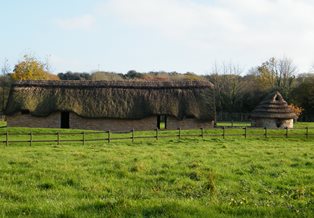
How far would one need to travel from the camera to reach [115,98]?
37.7m

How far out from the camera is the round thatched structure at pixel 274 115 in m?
37.1

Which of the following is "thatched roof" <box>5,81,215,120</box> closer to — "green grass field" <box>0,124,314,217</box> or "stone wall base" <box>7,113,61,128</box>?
"stone wall base" <box>7,113,61,128</box>

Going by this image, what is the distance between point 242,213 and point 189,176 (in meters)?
4.77

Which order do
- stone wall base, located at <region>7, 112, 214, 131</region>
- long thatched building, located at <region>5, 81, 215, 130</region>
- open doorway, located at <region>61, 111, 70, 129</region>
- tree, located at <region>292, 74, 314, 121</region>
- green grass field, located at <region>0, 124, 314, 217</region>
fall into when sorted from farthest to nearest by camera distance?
tree, located at <region>292, 74, 314, 121</region>
open doorway, located at <region>61, 111, 70, 129</region>
stone wall base, located at <region>7, 112, 214, 131</region>
long thatched building, located at <region>5, 81, 215, 130</region>
green grass field, located at <region>0, 124, 314, 217</region>

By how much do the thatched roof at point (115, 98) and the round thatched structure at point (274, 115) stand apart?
15.0 ft

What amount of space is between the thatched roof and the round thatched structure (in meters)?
4.57

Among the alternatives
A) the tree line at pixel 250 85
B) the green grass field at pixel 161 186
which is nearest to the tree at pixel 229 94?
the tree line at pixel 250 85

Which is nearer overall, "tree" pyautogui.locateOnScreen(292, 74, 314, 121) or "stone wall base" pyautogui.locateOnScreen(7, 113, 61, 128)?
"stone wall base" pyautogui.locateOnScreen(7, 113, 61, 128)

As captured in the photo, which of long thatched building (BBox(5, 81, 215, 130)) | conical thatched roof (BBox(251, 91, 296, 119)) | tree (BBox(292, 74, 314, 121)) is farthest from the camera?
tree (BBox(292, 74, 314, 121))

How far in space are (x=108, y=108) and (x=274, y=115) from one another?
14686 mm

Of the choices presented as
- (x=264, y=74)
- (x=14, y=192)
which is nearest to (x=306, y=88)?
(x=264, y=74)

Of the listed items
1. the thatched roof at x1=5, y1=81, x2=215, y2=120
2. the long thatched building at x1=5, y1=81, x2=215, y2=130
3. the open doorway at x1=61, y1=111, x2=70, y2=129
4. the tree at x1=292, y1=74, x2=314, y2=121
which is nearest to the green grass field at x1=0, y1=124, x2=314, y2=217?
the long thatched building at x1=5, y1=81, x2=215, y2=130

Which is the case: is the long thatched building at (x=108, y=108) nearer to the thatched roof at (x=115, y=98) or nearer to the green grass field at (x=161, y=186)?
the thatched roof at (x=115, y=98)

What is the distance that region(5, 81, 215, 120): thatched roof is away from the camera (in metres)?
36.6
